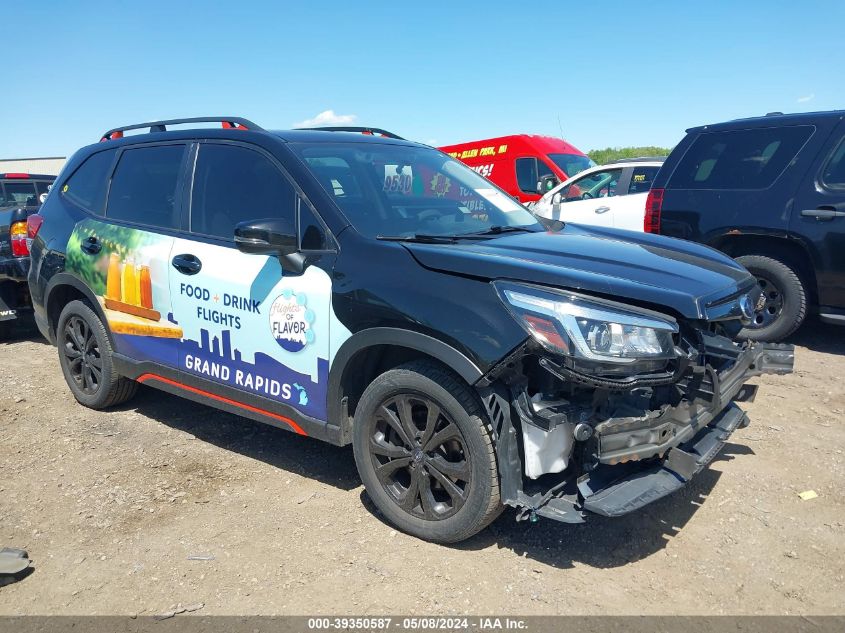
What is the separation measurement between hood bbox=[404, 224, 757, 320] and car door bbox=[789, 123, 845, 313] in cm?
268

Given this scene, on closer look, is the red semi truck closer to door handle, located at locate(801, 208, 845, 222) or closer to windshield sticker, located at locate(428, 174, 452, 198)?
door handle, located at locate(801, 208, 845, 222)

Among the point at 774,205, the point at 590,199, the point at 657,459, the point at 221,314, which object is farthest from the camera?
the point at 590,199

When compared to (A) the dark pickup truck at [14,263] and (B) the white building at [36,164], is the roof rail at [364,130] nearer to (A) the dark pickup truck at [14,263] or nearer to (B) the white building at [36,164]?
(A) the dark pickup truck at [14,263]

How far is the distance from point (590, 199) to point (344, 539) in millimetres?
6282

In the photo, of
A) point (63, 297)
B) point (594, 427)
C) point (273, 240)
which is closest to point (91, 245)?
point (63, 297)

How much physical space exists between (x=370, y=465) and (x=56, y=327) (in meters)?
3.18

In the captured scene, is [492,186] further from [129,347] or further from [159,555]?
[159,555]

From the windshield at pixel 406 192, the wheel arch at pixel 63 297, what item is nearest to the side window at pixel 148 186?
the wheel arch at pixel 63 297

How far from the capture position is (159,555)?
10.4 ft

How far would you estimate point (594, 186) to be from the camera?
30.0ft

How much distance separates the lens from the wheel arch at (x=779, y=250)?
5914 millimetres

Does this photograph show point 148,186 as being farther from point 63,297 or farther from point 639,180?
point 639,180

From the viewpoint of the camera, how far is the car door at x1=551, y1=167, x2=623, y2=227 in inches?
317

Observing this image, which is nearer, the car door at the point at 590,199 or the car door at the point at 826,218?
the car door at the point at 826,218
